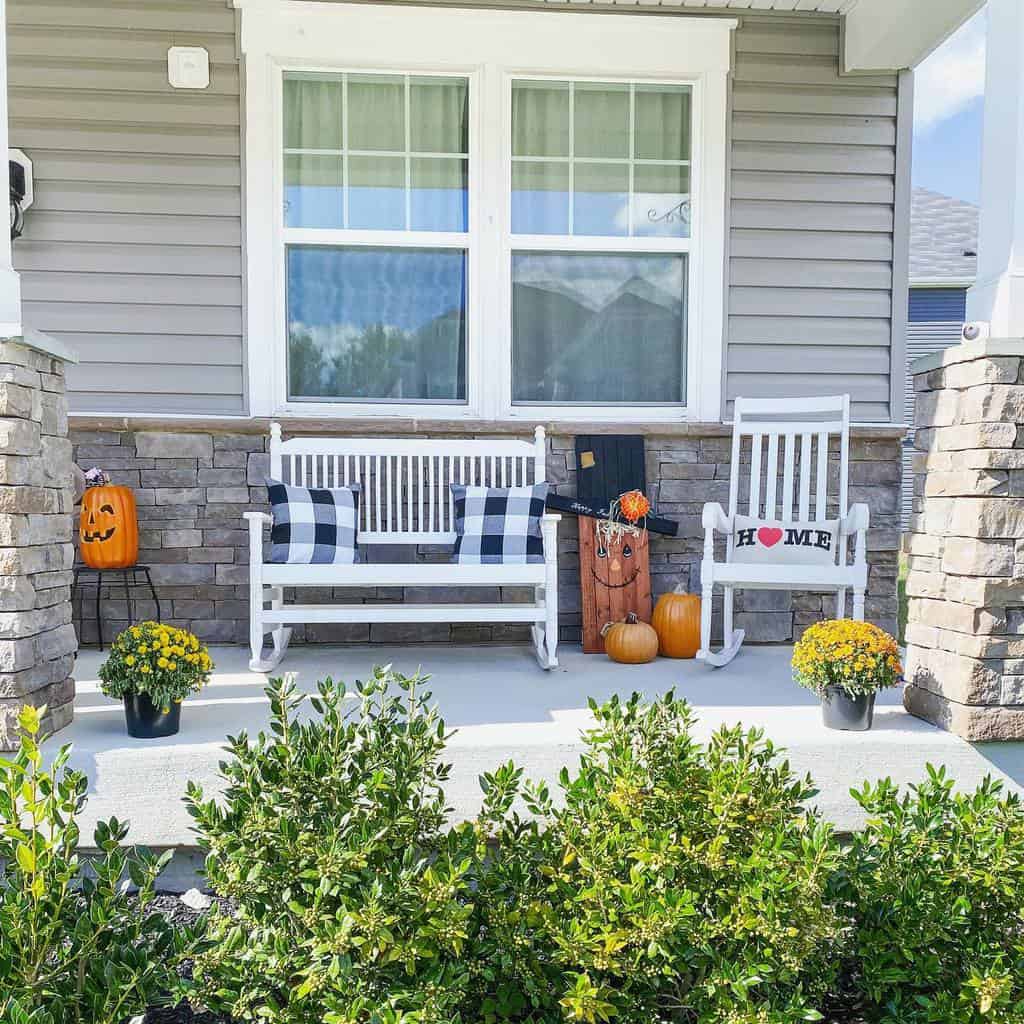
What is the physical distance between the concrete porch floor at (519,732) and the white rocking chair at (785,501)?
309 mm

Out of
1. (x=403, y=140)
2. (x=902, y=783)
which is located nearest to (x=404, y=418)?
(x=403, y=140)

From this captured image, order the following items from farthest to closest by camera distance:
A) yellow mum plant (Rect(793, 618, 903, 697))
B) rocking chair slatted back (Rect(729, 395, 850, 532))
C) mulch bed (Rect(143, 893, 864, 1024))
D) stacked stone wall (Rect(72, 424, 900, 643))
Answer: stacked stone wall (Rect(72, 424, 900, 643)), rocking chair slatted back (Rect(729, 395, 850, 532)), yellow mum plant (Rect(793, 618, 903, 697)), mulch bed (Rect(143, 893, 864, 1024))

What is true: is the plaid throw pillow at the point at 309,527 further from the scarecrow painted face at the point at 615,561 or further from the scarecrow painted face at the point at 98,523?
the scarecrow painted face at the point at 615,561

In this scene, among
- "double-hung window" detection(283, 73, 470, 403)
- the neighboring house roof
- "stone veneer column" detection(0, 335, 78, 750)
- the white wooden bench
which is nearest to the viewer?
"stone veneer column" detection(0, 335, 78, 750)

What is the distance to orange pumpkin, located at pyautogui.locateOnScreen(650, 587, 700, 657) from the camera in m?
3.70

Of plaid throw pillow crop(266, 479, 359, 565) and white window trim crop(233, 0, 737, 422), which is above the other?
white window trim crop(233, 0, 737, 422)

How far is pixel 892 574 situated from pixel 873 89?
208 centimetres

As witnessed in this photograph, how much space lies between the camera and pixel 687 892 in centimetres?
136

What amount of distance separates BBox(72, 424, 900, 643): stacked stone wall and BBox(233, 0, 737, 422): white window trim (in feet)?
0.77

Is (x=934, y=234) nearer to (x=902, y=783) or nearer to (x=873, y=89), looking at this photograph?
(x=873, y=89)

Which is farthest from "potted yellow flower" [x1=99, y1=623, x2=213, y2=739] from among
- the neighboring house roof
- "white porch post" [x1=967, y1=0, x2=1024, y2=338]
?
the neighboring house roof

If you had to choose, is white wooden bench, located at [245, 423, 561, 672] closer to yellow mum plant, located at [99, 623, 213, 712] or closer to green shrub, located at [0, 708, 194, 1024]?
yellow mum plant, located at [99, 623, 213, 712]

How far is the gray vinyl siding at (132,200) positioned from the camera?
388 cm

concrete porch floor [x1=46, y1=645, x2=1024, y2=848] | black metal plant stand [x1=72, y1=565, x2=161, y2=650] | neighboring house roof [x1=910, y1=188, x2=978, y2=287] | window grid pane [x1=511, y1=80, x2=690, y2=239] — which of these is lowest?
concrete porch floor [x1=46, y1=645, x2=1024, y2=848]
